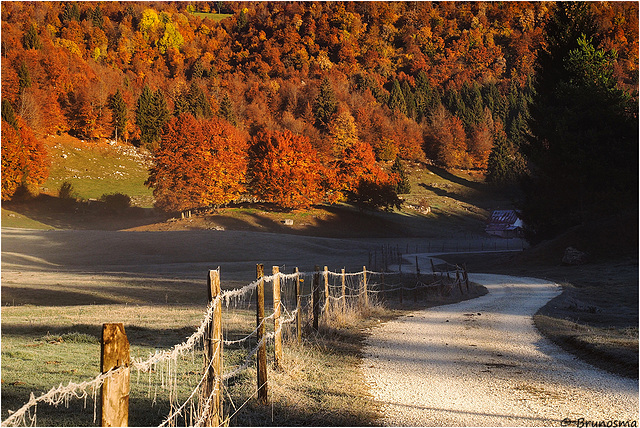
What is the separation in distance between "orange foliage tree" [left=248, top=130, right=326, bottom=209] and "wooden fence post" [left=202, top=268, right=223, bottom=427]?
71574 mm

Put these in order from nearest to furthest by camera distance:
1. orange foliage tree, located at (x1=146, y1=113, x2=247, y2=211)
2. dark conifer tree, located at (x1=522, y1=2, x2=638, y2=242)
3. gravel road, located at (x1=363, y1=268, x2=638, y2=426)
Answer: gravel road, located at (x1=363, y1=268, x2=638, y2=426) → dark conifer tree, located at (x1=522, y1=2, x2=638, y2=242) → orange foliage tree, located at (x1=146, y1=113, x2=247, y2=211)

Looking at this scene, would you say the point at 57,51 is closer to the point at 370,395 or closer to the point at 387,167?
the point at 387,167

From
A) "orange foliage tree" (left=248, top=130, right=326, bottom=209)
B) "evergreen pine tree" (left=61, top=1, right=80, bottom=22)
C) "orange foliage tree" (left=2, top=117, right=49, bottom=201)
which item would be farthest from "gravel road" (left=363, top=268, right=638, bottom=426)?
"evergreen pine tree" (left=61, top=1, right=80, bottom=22)

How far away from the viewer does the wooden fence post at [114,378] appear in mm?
3635

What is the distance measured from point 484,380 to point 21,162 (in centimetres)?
8191

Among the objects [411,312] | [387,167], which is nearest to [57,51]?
[387,167]

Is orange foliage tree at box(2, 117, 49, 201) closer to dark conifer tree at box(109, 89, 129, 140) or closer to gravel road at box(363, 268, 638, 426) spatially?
dark conifer tree at box(109, 89, 129, 140)

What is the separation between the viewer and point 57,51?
119625 millimetres

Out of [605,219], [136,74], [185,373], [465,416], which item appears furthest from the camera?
[136,74]

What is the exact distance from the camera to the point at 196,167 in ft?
255

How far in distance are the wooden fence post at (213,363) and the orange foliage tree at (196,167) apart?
6976 cm

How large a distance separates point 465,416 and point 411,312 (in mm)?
13190

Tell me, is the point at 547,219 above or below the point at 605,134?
below

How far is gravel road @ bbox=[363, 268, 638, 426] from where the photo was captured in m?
7.54
